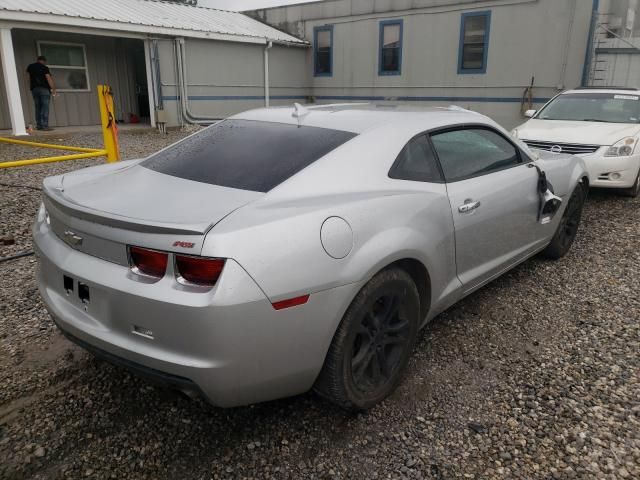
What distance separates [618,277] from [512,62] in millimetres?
11202

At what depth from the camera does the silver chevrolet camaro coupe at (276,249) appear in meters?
2.00

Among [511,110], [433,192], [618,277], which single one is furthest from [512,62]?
[433,192]

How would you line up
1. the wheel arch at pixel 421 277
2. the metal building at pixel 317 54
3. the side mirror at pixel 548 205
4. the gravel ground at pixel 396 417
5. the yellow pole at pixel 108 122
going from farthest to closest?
1. the metal building at pixel 317 54
2. the yellow pole at pixel 108 122
3. the side mirror at pixel 548 205
4. the wheel arch at pixel 421 277
5. the gravel ground at pixel 396 417

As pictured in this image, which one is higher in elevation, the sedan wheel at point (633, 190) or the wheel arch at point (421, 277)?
the wheel arch at point (421, 277)

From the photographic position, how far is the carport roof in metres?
11.5

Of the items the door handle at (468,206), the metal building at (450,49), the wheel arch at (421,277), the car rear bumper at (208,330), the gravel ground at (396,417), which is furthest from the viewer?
the metal building at (450,49)

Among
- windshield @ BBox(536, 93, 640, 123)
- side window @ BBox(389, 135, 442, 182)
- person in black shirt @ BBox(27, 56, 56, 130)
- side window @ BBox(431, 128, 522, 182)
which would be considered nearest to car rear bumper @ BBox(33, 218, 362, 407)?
side window @ BBox(389, 135, 442, 182)

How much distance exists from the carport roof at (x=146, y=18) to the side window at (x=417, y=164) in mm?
11458

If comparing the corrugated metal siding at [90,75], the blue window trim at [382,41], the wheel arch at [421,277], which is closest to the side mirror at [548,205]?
the wheel arch at [421,277]

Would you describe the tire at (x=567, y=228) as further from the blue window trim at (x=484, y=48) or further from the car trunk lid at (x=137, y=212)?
the blue window trim at (x=484, y=48)

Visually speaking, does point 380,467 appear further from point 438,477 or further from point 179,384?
point 179,384

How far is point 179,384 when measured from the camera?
206 centimetres

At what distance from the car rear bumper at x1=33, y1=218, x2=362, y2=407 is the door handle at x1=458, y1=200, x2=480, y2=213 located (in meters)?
1.07

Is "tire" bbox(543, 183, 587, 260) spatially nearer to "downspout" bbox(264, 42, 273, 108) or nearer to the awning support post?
the awning support post
